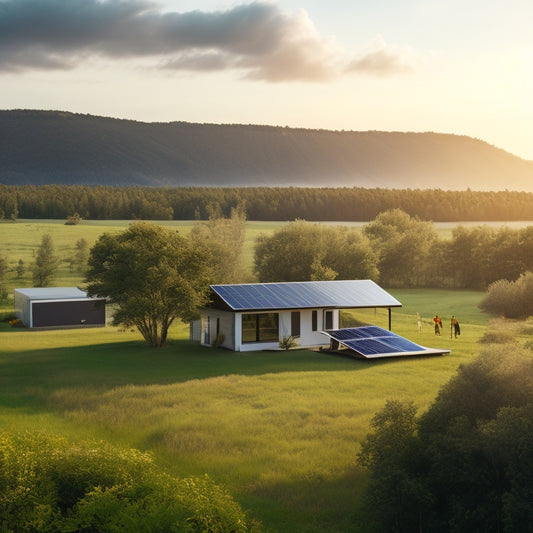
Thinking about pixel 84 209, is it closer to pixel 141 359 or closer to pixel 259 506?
pixel 141 359

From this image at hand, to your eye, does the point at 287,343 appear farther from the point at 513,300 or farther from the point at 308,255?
the point at 308,255

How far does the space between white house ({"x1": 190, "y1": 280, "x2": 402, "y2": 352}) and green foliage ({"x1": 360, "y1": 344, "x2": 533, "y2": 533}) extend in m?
23.6

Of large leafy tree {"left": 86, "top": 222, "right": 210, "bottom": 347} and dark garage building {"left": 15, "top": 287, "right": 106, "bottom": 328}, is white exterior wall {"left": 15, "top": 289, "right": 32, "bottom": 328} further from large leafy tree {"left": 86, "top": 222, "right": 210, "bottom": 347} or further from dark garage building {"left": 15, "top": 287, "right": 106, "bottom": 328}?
large leafy tree {"left": 86, "top": 222, "right": 210, "bottom": 347}

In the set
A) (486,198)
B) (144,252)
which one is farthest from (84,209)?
(144,252)

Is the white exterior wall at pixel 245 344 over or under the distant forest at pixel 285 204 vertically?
under

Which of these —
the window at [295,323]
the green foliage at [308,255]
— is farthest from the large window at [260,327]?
the green foliage at [308,255]

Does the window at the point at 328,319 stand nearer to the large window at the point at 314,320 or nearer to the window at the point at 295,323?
the large window at the point at 314,320

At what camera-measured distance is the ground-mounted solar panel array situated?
37.5m

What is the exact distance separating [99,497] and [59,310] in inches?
1755

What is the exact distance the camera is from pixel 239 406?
26625 mm

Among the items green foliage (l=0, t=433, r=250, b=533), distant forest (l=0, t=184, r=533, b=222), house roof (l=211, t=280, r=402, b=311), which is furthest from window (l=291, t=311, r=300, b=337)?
distant forest (l=0, t=184, r=533, b=222)

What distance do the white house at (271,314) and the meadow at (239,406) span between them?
1.47 meters

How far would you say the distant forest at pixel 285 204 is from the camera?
554 ft

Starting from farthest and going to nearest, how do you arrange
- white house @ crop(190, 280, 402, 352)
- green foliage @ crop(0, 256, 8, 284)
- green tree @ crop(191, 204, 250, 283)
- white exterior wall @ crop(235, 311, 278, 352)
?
green foliage @ crop(0, 256, 8, 284) < green tree @ crop(191, 204, 250, 283) < white house @ crop(190, 280, 402, 352) < white exterior wall @ crop(235, 311, 278, 352)
